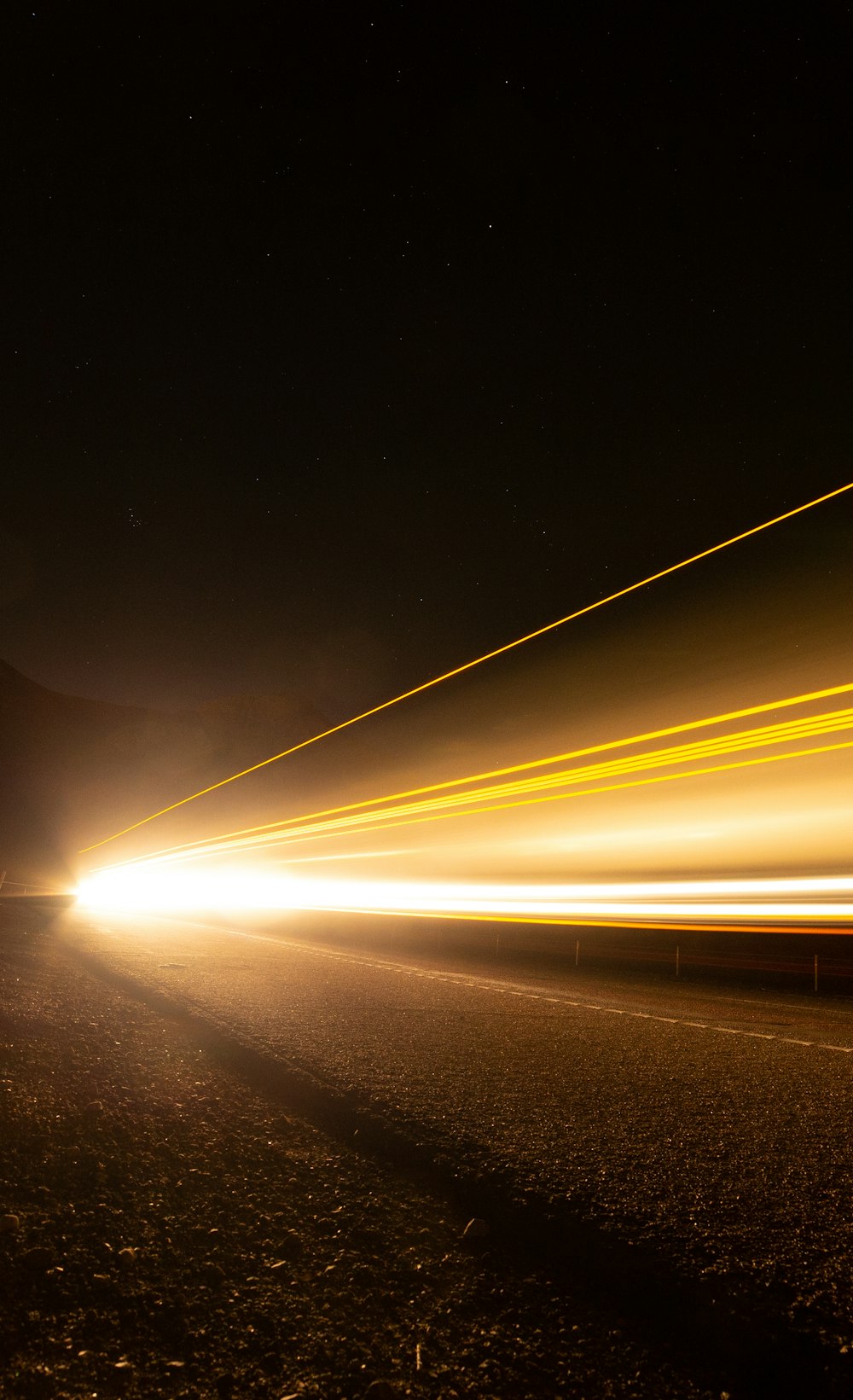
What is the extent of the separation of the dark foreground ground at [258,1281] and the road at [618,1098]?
0.39 metres

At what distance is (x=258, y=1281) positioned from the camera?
1.79 meters

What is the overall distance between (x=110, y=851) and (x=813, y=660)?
72.5 m

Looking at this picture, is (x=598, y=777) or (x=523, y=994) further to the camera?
(x=598, y=777)

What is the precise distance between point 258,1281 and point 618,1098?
7.78 ft

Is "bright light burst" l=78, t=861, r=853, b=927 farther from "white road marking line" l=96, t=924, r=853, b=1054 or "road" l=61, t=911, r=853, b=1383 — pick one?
"road" l=61, t=911, r=853, b=1383

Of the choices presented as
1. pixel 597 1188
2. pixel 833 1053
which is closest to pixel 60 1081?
pixel 597 1188

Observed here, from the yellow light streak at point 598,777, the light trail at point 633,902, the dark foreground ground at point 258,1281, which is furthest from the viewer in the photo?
the yellow light streak at point 598,777

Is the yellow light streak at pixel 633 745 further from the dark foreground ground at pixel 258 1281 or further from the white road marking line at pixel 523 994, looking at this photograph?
the dark foreground ground at pixel 258 1281

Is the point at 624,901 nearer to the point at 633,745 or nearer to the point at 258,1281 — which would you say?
the point at 633,745

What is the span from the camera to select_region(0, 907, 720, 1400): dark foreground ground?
147cm

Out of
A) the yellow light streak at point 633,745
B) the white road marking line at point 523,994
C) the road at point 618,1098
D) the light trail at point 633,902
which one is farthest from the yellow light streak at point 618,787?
the road at point 618,1098

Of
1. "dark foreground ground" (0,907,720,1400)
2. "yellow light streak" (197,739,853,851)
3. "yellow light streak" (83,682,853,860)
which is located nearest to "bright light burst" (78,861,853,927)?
"yellow light streak" (197,739,853,851)

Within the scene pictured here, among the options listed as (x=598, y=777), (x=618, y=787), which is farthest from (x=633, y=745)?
(x=618, y=787)

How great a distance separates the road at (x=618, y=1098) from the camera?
84.0 inches
